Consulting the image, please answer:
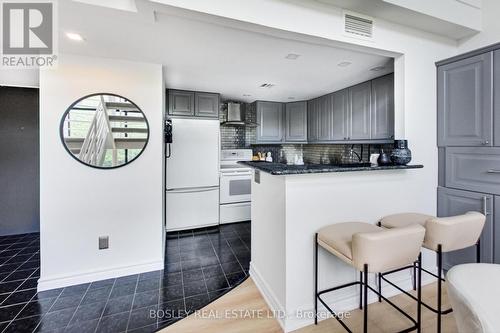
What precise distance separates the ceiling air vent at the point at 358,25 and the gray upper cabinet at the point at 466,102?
0.91m

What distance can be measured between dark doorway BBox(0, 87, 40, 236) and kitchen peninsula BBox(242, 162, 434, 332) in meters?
3.65

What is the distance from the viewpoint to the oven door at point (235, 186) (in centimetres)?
386

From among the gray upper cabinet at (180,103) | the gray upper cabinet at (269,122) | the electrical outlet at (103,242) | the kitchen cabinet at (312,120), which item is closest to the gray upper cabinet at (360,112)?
the kitchen cabinet at (312,120)

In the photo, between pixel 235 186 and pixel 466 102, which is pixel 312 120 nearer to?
pixel 235 186

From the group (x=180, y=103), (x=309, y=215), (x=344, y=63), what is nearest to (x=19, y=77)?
(x=180, y=103)

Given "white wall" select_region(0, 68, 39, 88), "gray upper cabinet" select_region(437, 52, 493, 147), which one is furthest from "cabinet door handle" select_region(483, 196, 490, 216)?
"white wall" select_region(0, 68, 39, 88)

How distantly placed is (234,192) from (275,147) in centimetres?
155

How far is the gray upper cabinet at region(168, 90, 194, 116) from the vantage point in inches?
140

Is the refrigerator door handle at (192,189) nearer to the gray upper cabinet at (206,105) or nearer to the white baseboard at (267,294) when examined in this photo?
the gray upper cabinet at (206,105)

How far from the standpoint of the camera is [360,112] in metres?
3.23

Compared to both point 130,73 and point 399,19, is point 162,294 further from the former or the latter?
point 399,19

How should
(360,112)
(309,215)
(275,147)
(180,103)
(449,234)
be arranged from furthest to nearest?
(275,147) → (180,103) → (360,112) → (309,215) → (449,234)

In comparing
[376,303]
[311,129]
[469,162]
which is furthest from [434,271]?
[311,129]

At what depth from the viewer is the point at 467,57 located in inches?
78.7
